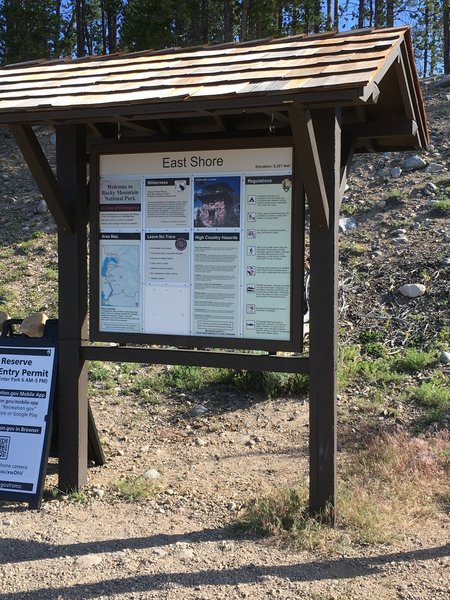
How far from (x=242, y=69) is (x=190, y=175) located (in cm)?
85

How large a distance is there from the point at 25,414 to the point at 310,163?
2717mm

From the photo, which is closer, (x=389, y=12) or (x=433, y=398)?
(x=433, y=398)

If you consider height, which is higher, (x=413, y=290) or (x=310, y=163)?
(x=310, y=163)

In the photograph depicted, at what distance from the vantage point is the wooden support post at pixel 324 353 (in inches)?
168

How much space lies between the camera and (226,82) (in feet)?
12.8

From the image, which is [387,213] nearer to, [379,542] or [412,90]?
[412,90]

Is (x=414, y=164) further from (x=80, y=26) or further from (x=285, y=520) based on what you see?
(x=80, y=26)

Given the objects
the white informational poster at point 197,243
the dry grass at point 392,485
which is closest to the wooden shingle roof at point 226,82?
the white informational poster at point 197,243

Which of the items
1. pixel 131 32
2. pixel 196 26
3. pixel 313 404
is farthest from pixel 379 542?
pixel 196 26

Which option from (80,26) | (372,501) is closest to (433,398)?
(372,501)

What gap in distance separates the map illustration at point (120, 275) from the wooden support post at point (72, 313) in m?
0.19

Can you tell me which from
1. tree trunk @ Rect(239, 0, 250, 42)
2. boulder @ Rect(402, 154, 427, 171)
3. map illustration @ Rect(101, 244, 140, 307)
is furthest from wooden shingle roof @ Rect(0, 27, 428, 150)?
tree trunk @ Rect(239, 0, 250, 42)

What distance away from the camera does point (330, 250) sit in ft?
14.1

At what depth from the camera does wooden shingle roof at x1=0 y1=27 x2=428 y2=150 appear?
11.9ft
